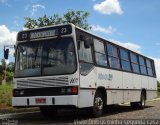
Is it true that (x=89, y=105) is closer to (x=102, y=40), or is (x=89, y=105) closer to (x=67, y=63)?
(x=67, y=63)

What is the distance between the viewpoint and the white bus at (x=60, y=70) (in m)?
12.8

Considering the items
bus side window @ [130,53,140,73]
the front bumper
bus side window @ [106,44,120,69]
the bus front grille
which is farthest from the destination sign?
bus side window @ [130,53,140,73]

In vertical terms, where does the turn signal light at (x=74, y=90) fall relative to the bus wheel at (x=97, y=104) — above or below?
above

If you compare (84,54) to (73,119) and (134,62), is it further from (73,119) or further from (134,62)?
(134,62)

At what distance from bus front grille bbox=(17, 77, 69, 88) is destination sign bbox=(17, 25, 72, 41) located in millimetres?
1592

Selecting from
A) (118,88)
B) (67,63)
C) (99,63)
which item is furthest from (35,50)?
(118,88)

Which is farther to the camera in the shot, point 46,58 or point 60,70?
point 46,58

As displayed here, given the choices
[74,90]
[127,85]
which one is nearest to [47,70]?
[74,90]

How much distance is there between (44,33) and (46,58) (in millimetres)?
1003

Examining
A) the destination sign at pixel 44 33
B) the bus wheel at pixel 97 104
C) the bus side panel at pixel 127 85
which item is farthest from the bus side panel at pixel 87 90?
the bus side panel at pixel 127 85

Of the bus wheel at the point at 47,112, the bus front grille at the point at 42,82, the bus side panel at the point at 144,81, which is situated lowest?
the bus wheel at the point at 47,112

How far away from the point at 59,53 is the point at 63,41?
1.50ft

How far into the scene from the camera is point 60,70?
12906mm

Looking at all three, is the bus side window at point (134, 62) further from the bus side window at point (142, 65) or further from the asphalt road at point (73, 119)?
the asphalt road at point (73, 119)
